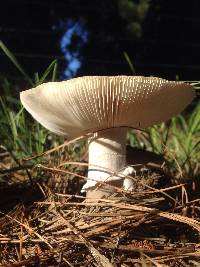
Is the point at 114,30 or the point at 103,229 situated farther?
the point at 114,30

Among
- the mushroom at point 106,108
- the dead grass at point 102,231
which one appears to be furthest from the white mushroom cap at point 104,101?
the dead grass at point 102,231

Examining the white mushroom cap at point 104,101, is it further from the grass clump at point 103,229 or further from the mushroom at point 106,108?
the grass clump at point 103,229

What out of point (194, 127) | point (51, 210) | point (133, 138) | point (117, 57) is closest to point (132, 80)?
point (51, 210)

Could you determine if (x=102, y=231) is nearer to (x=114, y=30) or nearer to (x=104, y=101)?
(x=104, y=101)

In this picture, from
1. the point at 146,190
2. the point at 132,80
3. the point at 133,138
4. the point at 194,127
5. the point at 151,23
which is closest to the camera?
the point at 132,80

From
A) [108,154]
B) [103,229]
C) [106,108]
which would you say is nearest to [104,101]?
[106,108]

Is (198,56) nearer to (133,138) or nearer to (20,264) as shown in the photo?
(133,138)
